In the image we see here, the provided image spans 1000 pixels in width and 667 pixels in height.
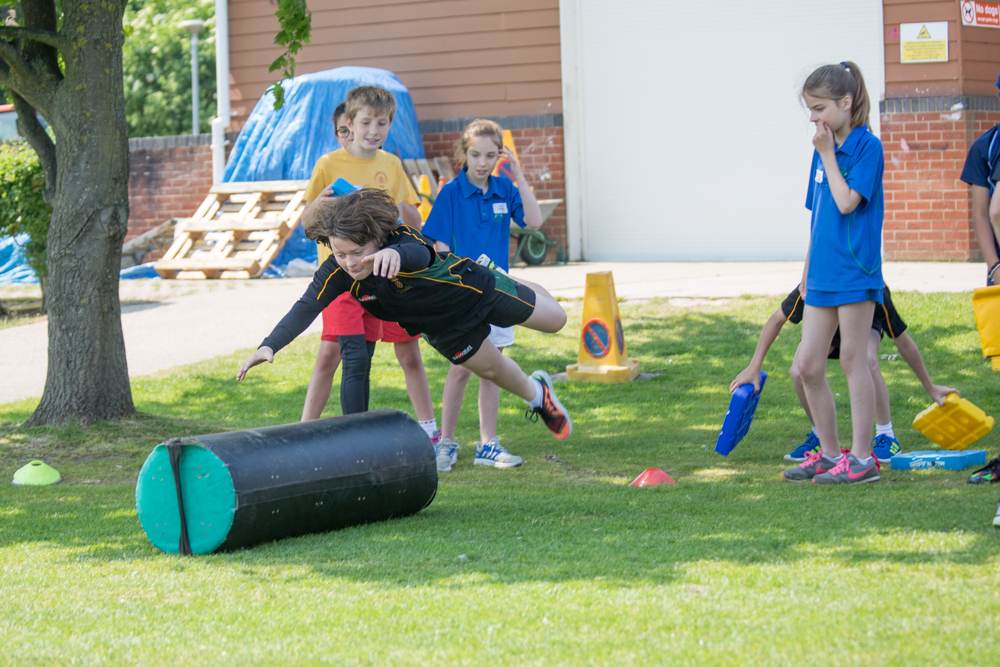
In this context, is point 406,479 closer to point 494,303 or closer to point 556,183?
point 494,303

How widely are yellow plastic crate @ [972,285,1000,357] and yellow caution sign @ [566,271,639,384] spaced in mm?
3891

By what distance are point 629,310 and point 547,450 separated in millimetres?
4436

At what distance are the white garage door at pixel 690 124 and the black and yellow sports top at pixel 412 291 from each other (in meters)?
10.4

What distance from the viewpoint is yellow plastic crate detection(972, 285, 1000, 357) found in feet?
14.6

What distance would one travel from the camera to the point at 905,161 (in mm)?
13391

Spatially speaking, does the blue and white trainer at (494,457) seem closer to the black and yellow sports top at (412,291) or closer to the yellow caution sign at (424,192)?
the black and yellow sports top at (412,291)

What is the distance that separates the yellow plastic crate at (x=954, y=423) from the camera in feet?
17.9

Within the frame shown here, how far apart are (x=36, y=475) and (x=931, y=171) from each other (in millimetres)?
11551

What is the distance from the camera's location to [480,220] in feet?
18.9

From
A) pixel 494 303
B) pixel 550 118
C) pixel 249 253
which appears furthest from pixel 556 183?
pixel 494 303

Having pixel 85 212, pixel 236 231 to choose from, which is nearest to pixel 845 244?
pixel 85 212

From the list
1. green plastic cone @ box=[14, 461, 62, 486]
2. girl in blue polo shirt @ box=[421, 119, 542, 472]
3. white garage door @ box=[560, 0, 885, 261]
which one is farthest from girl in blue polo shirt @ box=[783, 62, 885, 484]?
white garage door @ box=[560, 0, 885, 261]

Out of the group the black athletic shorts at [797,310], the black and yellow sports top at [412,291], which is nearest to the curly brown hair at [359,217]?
the black and yellow sports top at [412,291]

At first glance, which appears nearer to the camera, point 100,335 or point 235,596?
point 235,596
